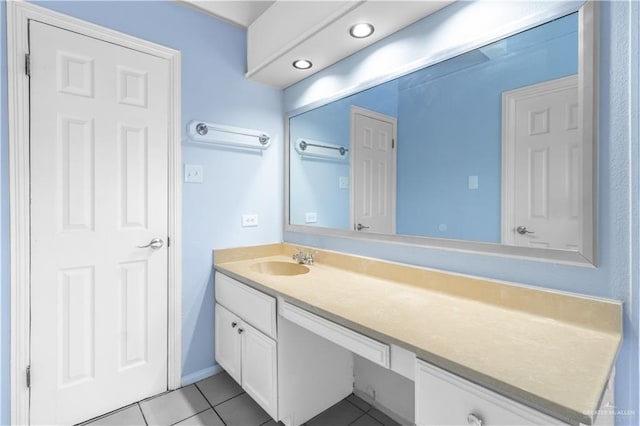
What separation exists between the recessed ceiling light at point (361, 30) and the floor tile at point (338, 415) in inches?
81.3

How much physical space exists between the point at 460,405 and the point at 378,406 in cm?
109

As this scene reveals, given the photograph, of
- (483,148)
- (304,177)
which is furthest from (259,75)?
(483,148)

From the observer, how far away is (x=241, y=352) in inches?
69.7

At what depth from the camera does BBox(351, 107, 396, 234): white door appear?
1702 mm

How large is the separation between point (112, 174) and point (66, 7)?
84cm

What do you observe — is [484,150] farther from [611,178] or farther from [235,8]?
[235,8]

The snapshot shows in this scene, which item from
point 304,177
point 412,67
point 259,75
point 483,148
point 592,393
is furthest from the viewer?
point 304,177

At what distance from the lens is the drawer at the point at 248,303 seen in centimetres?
154

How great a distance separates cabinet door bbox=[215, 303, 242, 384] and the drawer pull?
131cm

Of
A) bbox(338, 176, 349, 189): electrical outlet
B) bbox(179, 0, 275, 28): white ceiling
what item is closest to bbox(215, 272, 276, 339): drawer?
bbox(338, 176, 349, 189): electrical outlet

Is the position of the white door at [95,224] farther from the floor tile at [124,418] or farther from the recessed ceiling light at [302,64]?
the recessed ceiling light at [302,64]

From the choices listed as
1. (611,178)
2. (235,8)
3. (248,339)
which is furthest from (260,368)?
(235,8)

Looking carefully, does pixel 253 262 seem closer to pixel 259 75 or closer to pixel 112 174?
pixel 112 174

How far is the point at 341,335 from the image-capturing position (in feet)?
3.87
